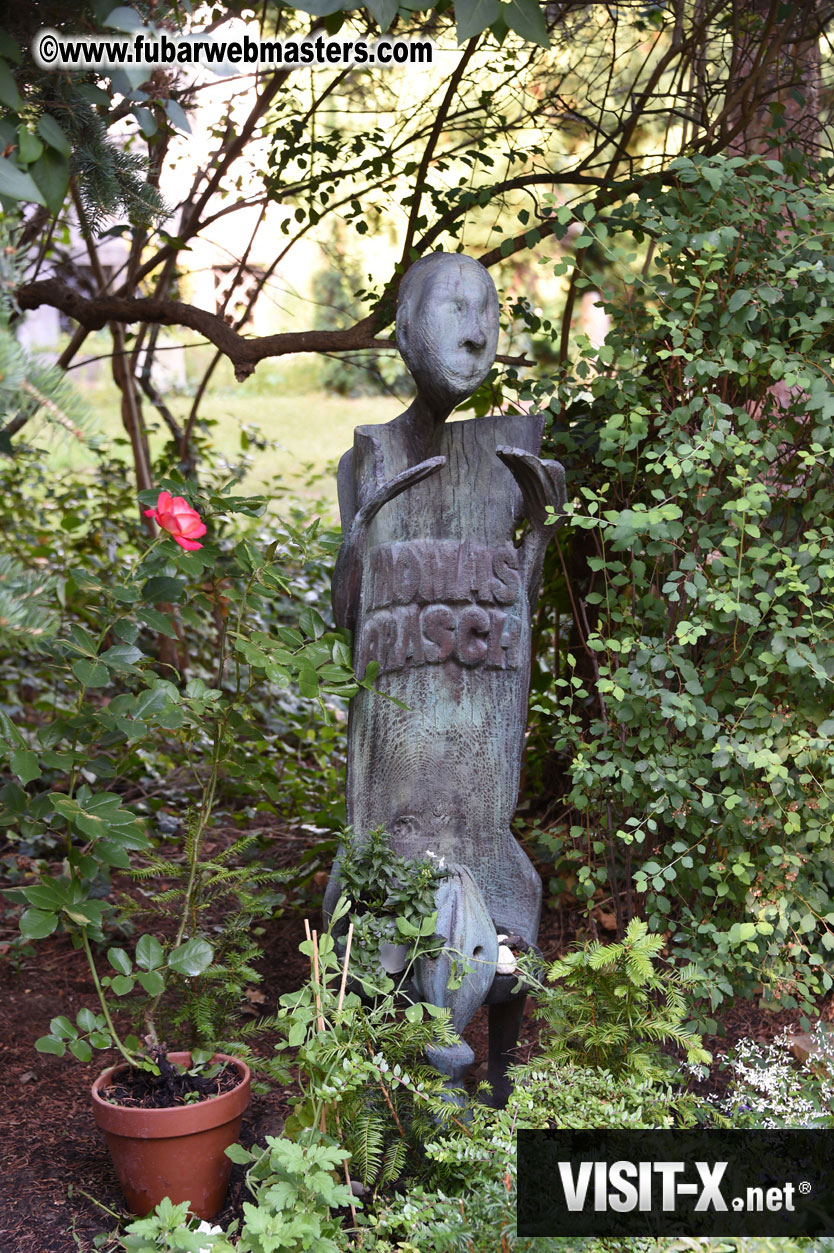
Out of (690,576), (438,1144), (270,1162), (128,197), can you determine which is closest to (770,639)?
(690,576)

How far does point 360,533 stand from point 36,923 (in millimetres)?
1092

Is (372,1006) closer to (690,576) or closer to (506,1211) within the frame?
(506,1211)

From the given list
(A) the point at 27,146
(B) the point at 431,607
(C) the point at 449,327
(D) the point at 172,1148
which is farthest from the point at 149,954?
(A) the point at 27,146

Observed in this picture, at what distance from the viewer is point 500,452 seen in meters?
2.60

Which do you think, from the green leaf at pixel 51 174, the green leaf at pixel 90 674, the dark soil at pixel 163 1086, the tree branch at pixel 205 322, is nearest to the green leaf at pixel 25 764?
the green leaf at pixel 90 674

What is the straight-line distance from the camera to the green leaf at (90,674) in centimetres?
248

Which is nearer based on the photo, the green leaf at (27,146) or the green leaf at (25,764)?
the green leaf at (27,146)

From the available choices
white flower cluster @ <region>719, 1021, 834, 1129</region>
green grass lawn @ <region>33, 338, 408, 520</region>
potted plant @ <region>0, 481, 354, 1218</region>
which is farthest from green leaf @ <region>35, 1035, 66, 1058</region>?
green grass lawn @ <region>33, 338, 408, 520</region>

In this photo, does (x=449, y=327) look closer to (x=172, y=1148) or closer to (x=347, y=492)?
(x=347, y=492)

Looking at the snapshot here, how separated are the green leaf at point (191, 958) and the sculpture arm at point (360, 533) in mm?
800

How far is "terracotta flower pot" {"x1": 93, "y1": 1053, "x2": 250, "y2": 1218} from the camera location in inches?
96.3

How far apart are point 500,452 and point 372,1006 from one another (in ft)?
4.16

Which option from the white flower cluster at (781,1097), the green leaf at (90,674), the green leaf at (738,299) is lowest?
the white flower cluster at (781,1097)

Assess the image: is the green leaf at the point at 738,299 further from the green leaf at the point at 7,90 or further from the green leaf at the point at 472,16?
the green leaf at the point at 7,90
